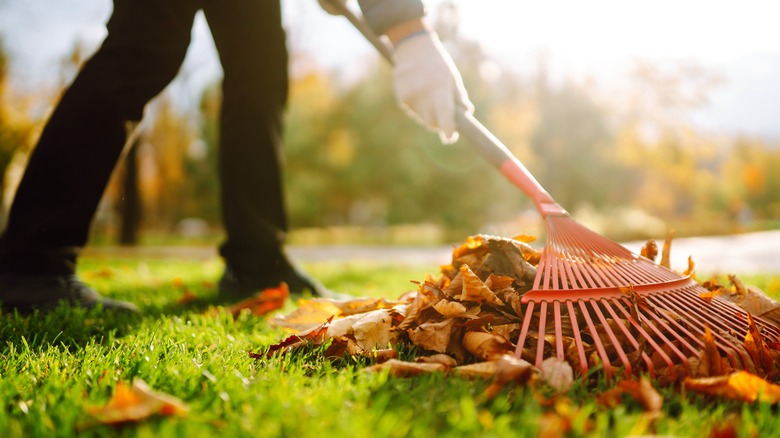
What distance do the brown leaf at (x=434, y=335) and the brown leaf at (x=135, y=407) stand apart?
64 cm

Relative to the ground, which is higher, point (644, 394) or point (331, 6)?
point (331, 6)

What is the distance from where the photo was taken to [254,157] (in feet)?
8.89

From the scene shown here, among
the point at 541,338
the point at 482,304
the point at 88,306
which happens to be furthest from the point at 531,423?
the point at 88,306

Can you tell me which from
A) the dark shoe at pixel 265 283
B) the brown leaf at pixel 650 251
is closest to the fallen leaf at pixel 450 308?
the brown leaf at pixel 650 251

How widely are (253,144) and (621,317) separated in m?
1.86

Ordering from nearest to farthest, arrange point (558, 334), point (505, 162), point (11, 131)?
point (558, 334), point (505, 162), point (11, 131)

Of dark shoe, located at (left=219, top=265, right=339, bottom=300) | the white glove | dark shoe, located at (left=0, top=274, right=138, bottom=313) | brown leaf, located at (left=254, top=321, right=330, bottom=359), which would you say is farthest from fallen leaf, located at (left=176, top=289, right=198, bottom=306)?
the white glove

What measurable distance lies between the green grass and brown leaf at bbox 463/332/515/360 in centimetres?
15

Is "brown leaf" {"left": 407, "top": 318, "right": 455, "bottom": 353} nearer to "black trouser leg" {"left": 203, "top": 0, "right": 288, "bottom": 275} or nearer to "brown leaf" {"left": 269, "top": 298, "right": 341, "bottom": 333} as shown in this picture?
"brown leaf" {"left": 269, "top": 298, "right": 341, "bottom": 333}

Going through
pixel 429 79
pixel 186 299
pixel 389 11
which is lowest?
pixel 186 299

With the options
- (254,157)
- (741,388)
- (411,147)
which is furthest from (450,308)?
(411,147)

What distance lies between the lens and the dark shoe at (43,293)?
188 centimetres

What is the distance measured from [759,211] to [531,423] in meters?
37.1

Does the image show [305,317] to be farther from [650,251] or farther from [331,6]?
[331,6]
